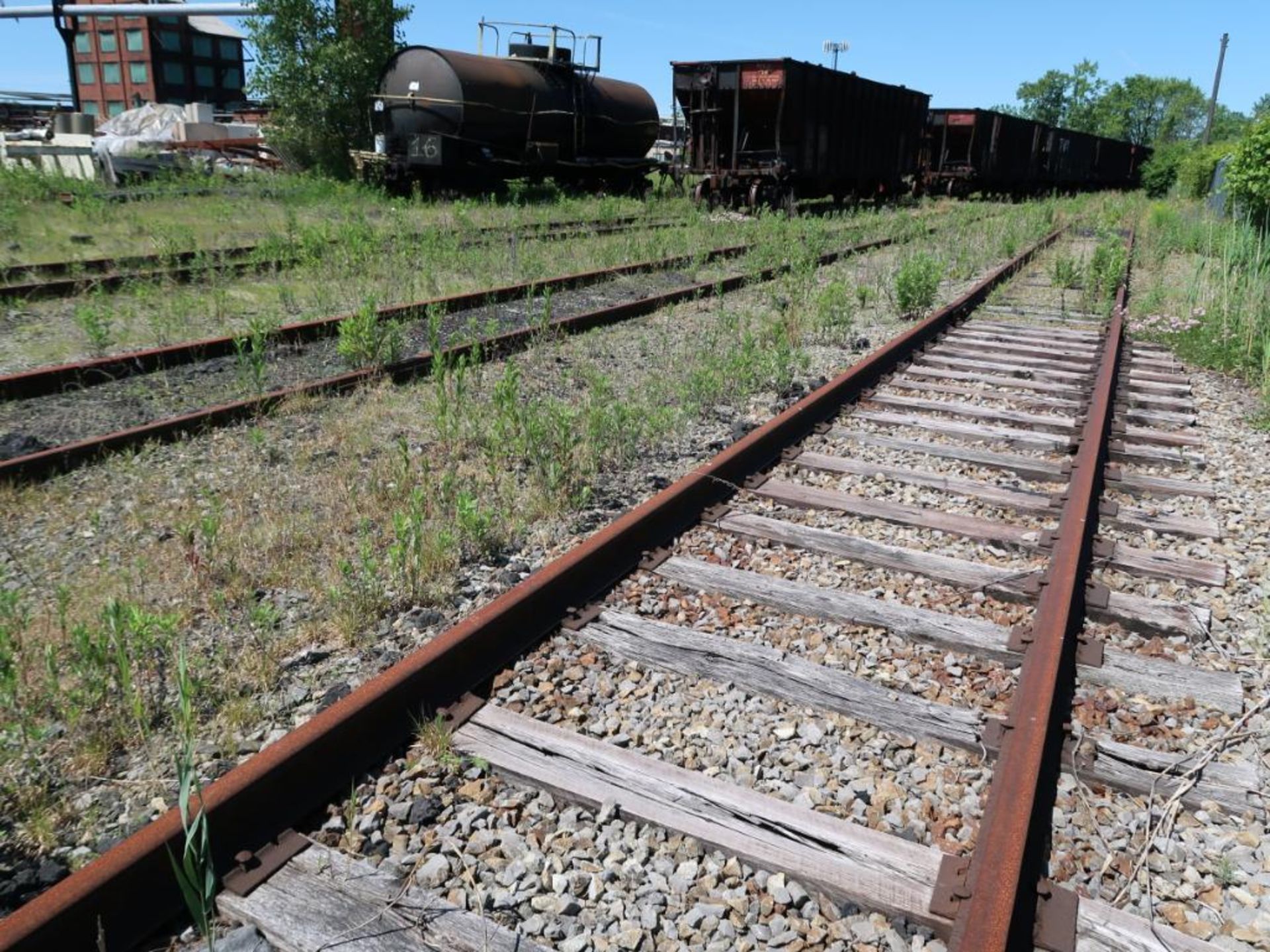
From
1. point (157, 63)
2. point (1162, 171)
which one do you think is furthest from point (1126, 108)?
point (157, 63)

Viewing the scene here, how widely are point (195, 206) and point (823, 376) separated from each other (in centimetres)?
1251

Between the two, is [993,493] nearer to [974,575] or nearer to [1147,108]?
[974,575]

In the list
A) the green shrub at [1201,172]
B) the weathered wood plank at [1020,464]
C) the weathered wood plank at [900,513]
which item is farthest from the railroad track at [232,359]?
the green shrub at [1201,172]

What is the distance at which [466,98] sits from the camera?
17.7m

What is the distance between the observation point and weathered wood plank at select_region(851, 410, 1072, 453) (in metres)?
5.62

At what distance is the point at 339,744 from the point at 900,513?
2.92 m

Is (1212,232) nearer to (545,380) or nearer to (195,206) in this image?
(545,380)

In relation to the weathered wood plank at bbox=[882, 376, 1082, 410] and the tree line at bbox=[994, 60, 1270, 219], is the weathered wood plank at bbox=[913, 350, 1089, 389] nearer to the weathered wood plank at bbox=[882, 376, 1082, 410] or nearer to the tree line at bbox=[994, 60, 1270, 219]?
the weathered wood plank at bbox=[882, 376, 1082, 410]

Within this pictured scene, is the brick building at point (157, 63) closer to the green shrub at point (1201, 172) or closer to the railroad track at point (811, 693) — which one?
the green shrub at point (1201, 172)

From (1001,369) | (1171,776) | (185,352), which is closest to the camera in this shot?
(1171,776)

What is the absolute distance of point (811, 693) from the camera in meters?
2.99

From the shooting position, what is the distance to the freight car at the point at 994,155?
30.4 m

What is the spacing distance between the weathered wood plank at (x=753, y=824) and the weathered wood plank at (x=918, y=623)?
43.6 inches

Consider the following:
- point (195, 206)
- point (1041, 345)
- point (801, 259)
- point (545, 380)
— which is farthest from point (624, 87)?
point (545, 380)
